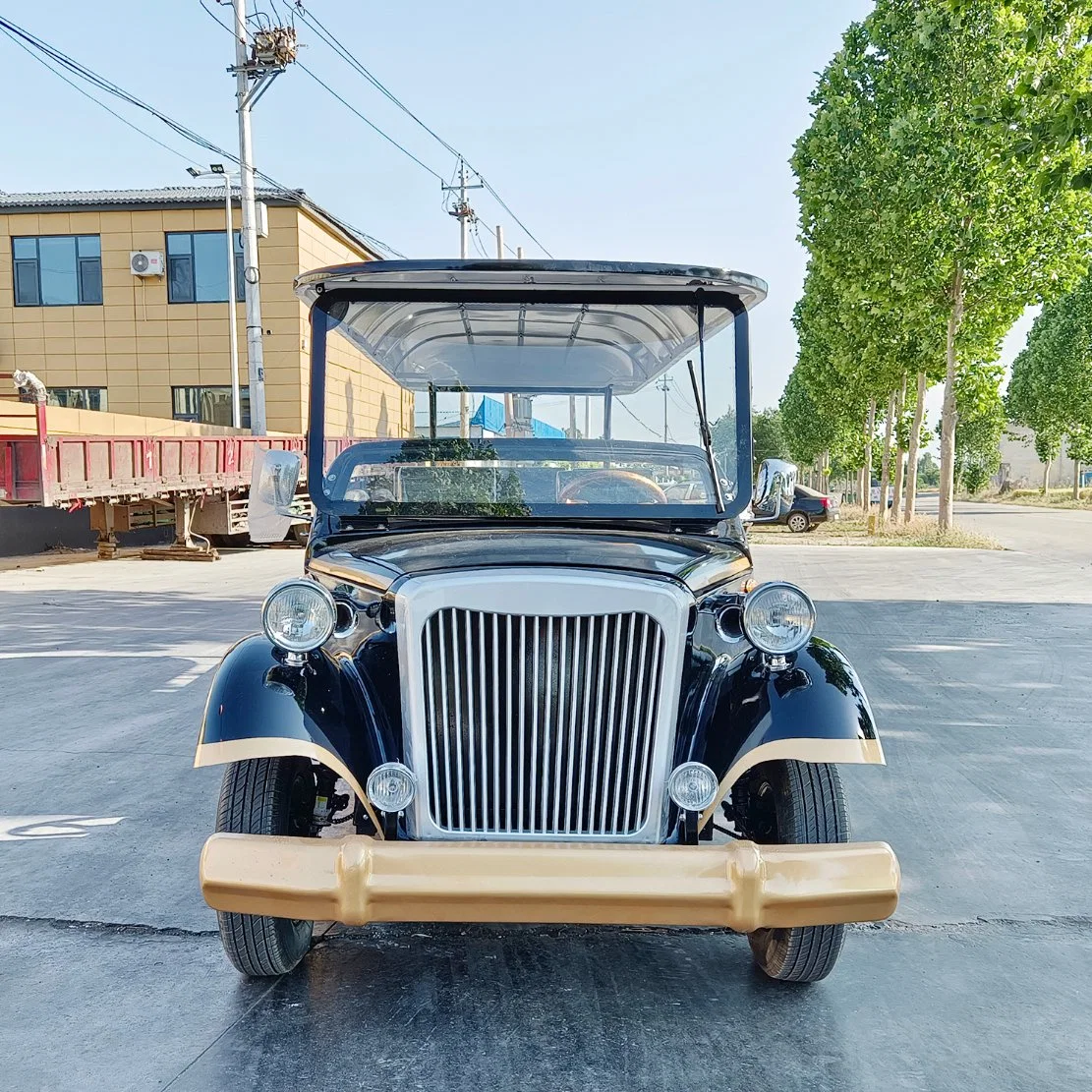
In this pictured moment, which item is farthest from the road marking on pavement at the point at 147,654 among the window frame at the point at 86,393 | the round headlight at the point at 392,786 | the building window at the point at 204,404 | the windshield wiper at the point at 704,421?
the window frame at the point at 86,393

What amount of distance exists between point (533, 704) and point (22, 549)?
16777 millimetres

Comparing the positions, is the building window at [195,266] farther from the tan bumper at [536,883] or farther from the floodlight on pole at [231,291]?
the tan bumper at [536,883]

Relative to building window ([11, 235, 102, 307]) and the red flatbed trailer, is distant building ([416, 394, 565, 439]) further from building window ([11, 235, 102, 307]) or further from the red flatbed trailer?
building window ([11, 235, 102, 307])

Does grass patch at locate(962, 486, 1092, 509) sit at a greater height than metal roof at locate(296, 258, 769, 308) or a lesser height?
lesser

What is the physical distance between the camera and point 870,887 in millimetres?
2363

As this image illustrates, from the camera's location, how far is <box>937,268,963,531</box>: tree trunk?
1792cm

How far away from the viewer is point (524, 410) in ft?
13.0

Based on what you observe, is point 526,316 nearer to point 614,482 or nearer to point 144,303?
point 614,482

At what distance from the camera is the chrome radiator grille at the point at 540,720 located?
2.50m

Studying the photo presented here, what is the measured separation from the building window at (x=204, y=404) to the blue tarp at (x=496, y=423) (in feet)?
77.0

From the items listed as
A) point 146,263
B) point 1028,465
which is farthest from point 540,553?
point 1028,465


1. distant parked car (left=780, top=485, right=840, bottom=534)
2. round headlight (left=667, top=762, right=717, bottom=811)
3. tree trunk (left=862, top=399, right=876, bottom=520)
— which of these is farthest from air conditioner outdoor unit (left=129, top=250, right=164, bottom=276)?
round headlight (left=667, top=762, right=717, bottom=811)

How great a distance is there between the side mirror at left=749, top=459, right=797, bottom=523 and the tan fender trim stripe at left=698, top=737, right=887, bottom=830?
3.97 feet

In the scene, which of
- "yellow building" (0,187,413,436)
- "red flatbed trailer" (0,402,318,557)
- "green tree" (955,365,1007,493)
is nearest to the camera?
"red flatbed trailer" (0,402,318,557)
